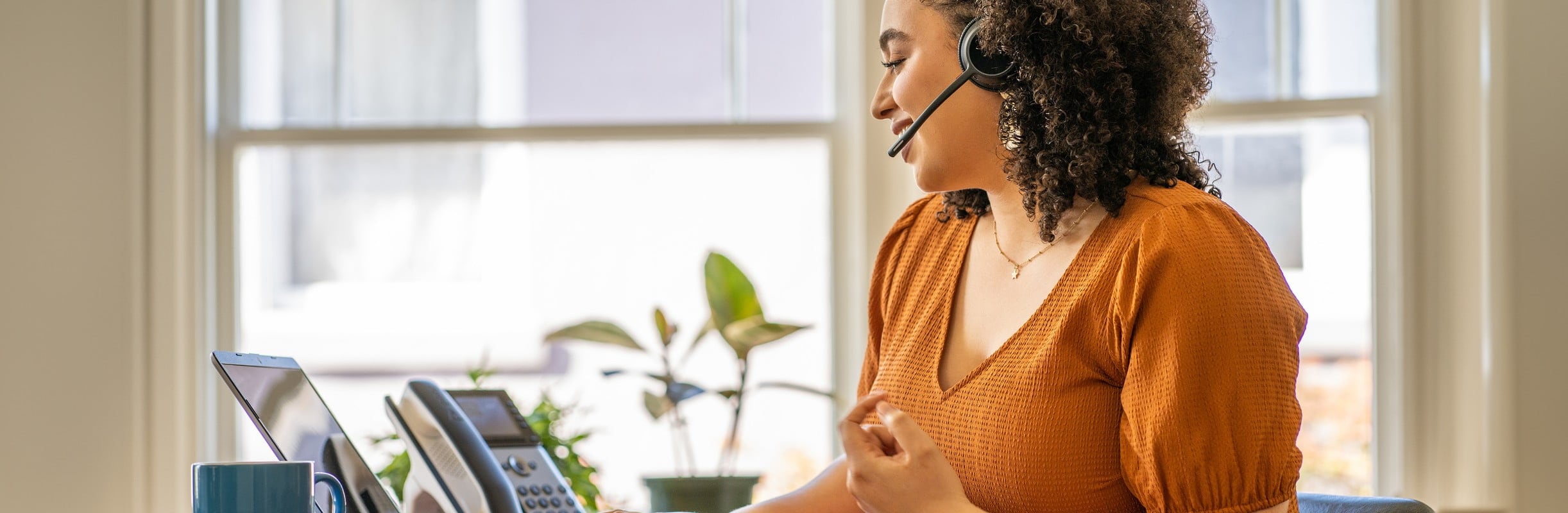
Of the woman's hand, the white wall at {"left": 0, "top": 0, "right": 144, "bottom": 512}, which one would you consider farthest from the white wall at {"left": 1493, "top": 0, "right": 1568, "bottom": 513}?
the white wall at {"left": 0, "top": 0, "right": 144, "bottom": 512}

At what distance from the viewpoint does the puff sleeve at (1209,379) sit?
1.03 metres

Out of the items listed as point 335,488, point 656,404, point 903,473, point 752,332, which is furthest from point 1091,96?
point 656,404

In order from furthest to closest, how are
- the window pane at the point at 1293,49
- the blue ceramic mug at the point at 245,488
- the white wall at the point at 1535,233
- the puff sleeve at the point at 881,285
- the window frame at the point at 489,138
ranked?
the window frame at the point at 489,138
the window pane at the point at 1293,49
the white wall at the point at 1535,233
the puff sleeve at the point at 881,285
the blue ceramic mug at the point at 245,488

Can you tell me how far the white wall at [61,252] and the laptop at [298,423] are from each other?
5.11 ft

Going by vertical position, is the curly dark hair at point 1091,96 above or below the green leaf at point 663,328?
above

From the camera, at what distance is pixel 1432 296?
2338 millimetres

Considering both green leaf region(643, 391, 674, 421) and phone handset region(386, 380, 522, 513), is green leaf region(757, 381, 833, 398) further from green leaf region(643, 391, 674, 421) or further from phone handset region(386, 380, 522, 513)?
phone handset region(386, 380, 522, 513)

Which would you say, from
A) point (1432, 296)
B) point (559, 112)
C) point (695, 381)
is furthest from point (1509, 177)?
point (559, 112)

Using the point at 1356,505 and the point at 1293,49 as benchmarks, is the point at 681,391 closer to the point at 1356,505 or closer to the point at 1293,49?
the point at 1356,505

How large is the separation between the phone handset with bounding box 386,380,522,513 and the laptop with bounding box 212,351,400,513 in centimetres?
4

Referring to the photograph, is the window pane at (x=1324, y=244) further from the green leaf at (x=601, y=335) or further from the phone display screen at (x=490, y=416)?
the phone display screen at (x=490, y=416)

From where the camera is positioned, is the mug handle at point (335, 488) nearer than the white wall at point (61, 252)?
Yes

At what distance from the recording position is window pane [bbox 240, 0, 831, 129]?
2705 mm

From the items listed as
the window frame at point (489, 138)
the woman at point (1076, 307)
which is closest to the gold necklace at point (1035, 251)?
the woman at point (1076, 307)
